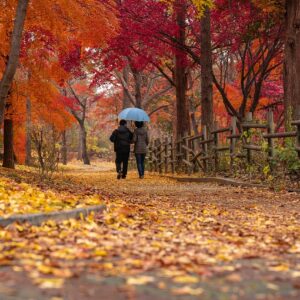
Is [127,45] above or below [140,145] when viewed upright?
above

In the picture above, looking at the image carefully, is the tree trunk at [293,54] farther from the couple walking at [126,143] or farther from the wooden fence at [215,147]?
the couple walking at [126,143]

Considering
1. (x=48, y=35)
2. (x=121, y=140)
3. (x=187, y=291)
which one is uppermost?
(x=48, y=35)

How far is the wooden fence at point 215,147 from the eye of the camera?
10.4 m

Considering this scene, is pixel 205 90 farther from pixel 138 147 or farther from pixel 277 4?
pixel 277 4

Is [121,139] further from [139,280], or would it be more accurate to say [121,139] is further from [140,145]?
[139,280]

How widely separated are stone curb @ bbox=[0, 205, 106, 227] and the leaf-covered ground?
75 mm

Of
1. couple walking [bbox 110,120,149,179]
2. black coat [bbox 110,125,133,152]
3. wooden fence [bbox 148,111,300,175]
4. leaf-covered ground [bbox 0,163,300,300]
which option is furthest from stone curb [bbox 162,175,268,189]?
leaf-covered ground [bbox 0,163,300,300]

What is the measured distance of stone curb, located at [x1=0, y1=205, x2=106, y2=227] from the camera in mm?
4531

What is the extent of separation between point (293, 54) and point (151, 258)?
8889mm

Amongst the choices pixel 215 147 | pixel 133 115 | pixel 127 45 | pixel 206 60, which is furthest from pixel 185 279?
pixel 127 45

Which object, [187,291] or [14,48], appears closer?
[187,291]

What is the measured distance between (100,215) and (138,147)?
964cm

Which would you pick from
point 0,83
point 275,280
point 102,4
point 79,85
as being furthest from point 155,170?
point 275,280

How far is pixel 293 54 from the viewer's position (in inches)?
451
